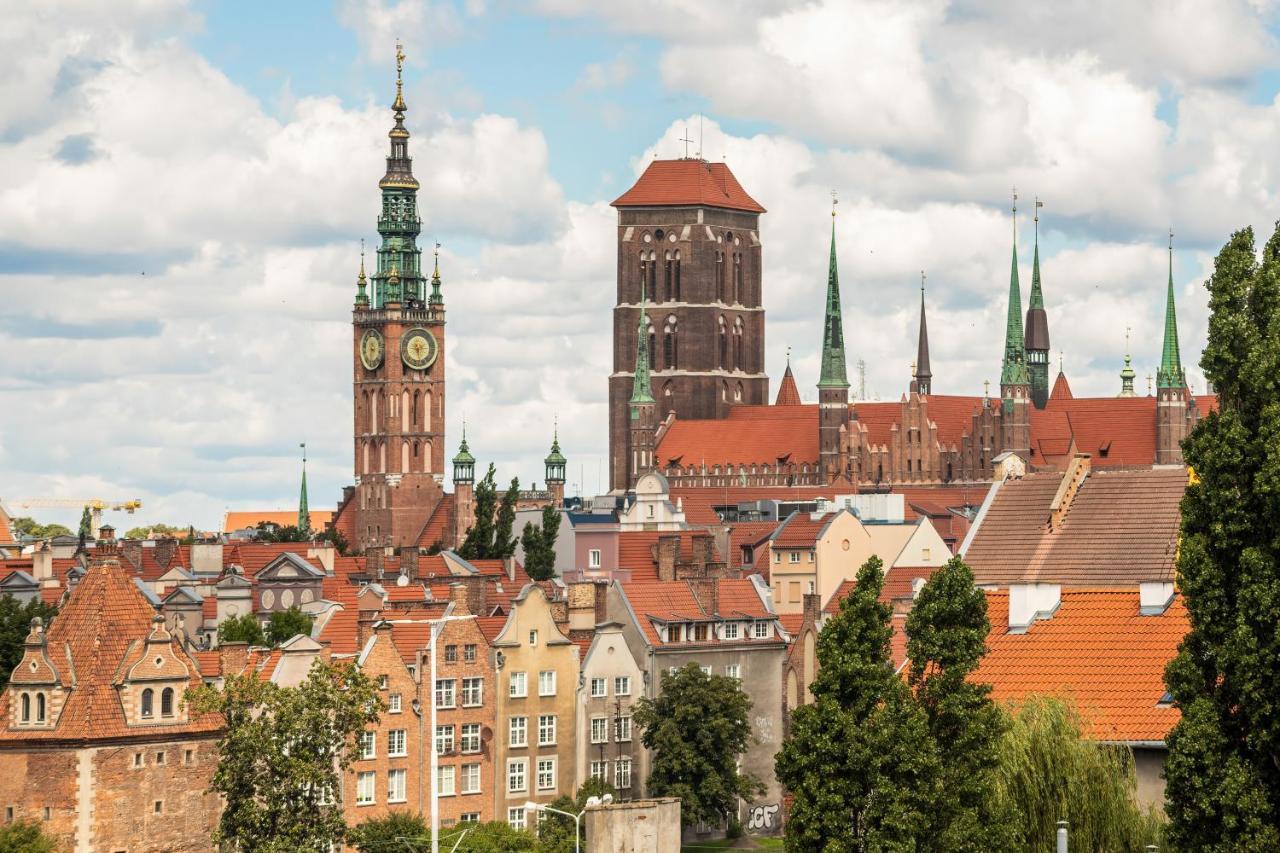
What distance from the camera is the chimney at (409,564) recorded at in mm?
131625

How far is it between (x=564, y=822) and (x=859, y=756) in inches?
1405

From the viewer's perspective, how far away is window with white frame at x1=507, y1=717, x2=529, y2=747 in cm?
9344

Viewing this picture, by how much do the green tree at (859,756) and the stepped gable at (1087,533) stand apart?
17589 millimetres

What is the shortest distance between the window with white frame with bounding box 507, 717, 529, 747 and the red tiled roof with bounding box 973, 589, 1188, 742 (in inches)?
1313

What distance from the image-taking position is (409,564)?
140000mm

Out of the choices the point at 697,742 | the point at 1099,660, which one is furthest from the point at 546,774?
the point at 1099,660

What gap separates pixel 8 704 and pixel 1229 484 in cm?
4148

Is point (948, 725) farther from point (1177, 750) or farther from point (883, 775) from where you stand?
point (1177, 750)

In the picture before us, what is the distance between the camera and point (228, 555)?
143000 millimetres

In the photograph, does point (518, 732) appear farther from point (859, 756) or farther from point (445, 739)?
point (859, 756)

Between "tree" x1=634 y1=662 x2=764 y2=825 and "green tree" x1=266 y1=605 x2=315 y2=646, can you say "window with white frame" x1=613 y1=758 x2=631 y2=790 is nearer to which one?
"tree" x1=634 y1=662 x2=764 y2=825

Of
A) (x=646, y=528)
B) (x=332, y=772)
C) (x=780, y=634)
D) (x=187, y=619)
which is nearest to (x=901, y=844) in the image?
(x=332, y=772)

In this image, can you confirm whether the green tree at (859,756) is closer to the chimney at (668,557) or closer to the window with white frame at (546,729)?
the window with white frame at (546,729)

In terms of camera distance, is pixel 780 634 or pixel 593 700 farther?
pixel 780 634
